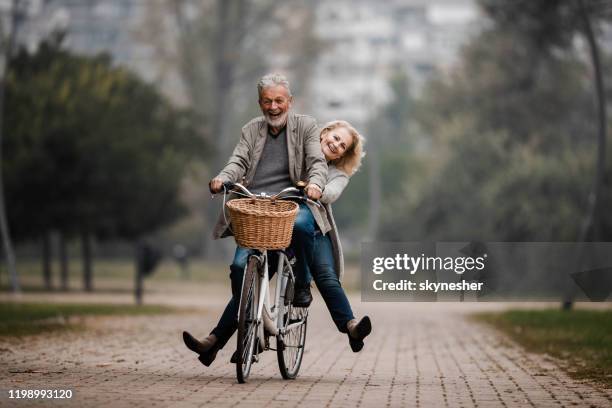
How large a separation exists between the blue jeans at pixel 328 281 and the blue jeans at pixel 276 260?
84 mm

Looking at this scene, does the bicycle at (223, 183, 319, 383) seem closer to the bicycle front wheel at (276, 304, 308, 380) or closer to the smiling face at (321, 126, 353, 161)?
the bicycle front wheel at (276, 304, 308, 380)

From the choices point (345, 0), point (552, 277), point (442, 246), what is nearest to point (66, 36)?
point (552, 277)

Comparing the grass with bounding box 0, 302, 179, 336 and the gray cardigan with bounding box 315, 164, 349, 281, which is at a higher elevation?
the gray cardigan with bounding box 315, 164, 349, 281

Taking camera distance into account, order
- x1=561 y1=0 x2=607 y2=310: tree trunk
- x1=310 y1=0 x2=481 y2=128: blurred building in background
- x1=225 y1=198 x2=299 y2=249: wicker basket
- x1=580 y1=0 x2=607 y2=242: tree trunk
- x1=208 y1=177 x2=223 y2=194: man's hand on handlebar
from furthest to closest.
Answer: x1=310 y1=0 x2=481 y2=128: blurred building in background < x1=580 y1=0 x2=607 y2=242: tree trunk < x1=561 y1=0 x2=607 y2=310: tree trunk < x1=208 y1=177 x2=223 y2=194: man's hand on handlebar < x1=225 y1=198 x2=299 y2=249: wicker basket

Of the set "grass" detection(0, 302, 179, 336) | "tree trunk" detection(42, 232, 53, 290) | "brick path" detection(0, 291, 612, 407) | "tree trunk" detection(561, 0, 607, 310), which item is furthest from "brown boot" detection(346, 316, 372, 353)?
"tree trunk" detection(42, 232, 53, 290)

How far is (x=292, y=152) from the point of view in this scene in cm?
887

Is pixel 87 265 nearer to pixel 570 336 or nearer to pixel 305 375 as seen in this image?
pixel 570 336

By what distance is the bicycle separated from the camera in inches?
330

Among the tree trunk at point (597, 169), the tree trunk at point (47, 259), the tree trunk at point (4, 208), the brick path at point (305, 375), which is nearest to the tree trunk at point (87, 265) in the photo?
the tree trunk at point (47, 259)

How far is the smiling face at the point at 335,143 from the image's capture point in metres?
9.24

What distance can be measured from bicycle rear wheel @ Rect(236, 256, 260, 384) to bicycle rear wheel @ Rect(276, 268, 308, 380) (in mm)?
300

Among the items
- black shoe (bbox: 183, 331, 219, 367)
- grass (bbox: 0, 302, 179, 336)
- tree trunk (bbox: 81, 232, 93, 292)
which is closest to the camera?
black shoe (bbox: 183, 331, 219, 367)

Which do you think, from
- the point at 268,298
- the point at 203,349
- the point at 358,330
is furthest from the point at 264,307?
the point at 358,330

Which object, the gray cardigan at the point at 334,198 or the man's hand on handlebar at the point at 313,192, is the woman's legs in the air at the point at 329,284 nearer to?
the gray cardigan at the point at 334,198
